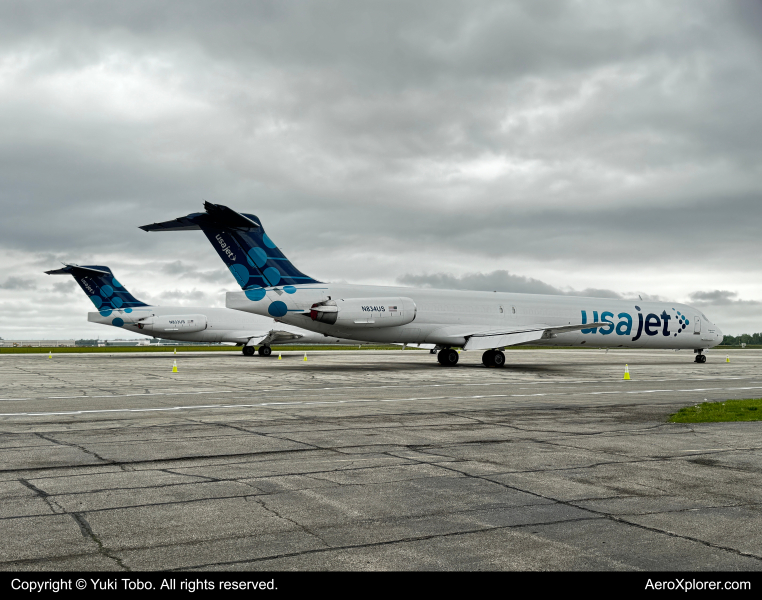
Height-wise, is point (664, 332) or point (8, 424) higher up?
point (664, 332)

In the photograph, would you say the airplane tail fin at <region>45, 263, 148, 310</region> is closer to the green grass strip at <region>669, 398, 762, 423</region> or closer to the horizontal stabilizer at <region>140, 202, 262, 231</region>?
the horizontal stabilizer at <region>140, 202, 262, 231</region>

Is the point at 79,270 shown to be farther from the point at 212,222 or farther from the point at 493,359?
the point at 493,359

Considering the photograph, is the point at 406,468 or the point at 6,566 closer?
the point at 6,566

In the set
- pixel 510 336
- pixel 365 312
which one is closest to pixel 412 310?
pixel 365 312

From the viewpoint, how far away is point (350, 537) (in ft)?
15.3

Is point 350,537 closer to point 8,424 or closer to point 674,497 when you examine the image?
point 674,497

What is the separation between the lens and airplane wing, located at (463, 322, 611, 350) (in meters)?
29.2

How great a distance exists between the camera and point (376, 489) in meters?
6.19

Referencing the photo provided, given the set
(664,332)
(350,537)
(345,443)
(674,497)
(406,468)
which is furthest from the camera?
(664,332)

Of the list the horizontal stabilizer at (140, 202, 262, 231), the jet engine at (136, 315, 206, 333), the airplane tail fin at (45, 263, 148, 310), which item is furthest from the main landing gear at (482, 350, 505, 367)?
the airplane tail fin at (45, 263, 148, 310)

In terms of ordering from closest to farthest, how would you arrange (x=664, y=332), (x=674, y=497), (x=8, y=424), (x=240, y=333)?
(x=674, y=497) < (x=8, y=424) < (x=664, y=332) < (x=240, y=333)

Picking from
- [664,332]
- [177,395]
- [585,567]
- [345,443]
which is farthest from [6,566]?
[664,332]

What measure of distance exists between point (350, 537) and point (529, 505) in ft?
5.91
